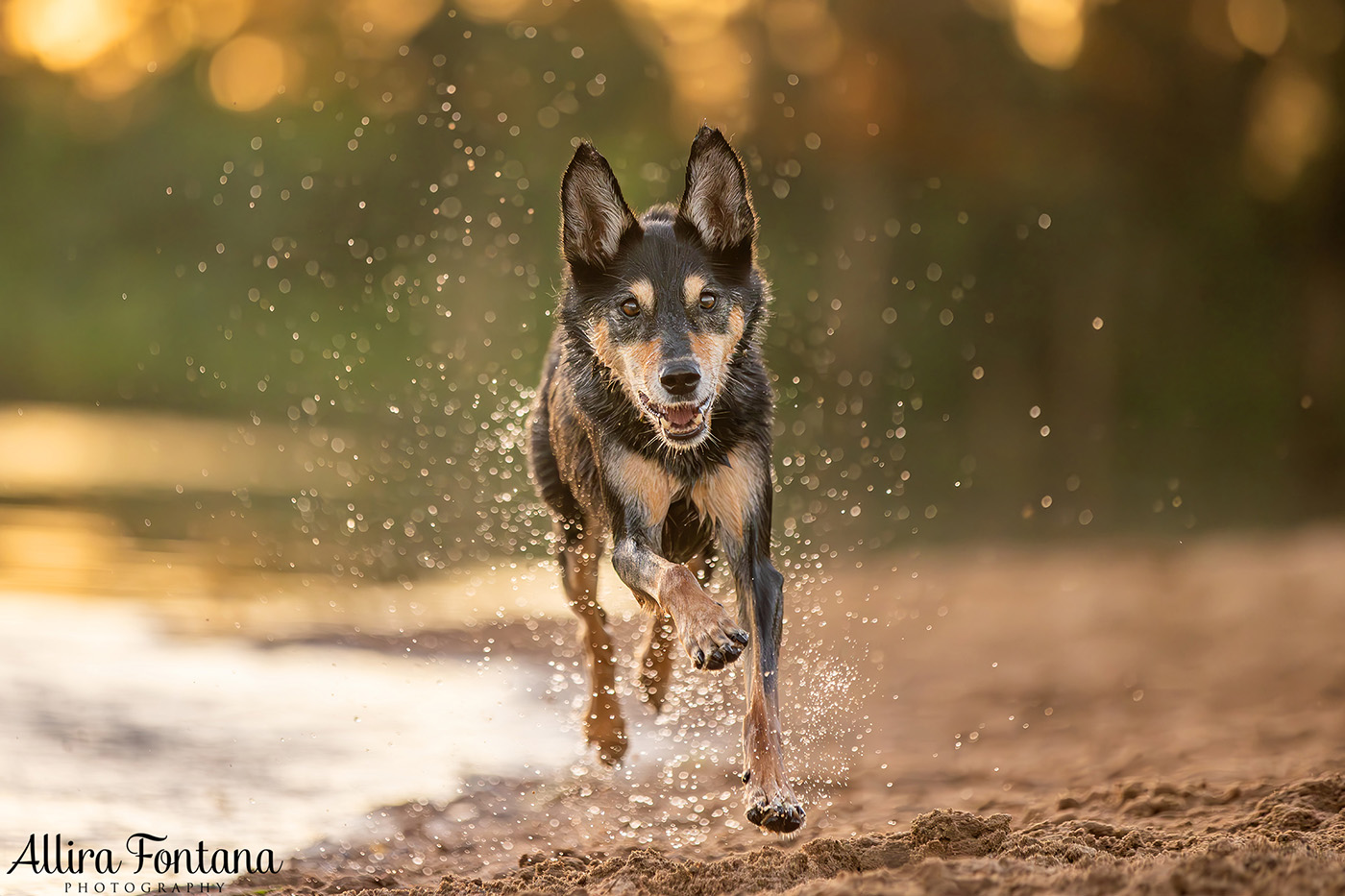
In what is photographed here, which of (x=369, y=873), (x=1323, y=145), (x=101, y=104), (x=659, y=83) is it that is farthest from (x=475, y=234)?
(x=101, y=104)

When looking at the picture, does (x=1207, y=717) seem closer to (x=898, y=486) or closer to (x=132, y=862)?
(x=132, y=862)

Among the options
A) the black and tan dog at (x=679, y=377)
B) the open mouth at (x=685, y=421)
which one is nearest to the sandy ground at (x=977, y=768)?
the black and tan dog at (x=679, y=377)

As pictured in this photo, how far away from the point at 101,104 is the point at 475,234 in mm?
28064

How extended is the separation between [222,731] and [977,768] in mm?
3588

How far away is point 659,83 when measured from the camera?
1448 cm

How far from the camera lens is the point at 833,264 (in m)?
16.7

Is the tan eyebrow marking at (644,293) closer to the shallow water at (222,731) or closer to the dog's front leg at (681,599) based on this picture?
the dog's front leg at (681,599)

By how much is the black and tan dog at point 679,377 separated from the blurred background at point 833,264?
3.08 meters

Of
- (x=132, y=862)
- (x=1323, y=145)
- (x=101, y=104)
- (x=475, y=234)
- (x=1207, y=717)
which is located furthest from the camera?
(x=101, y=104)

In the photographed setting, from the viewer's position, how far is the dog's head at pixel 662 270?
4.74 metres

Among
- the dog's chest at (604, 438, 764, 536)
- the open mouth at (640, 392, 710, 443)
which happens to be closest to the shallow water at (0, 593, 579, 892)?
the dog's chest at (604, 438, 764, 536)

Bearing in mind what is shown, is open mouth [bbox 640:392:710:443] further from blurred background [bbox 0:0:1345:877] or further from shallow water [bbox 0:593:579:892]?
shallow water [bbox 0:593:579:892]

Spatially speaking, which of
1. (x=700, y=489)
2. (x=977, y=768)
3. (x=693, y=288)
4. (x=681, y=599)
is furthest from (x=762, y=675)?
(x=977, y=768)

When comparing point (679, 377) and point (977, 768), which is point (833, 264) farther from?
point (679, 377)
